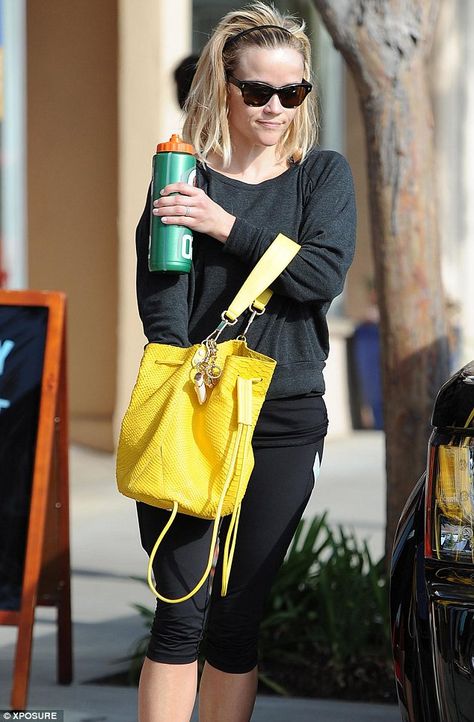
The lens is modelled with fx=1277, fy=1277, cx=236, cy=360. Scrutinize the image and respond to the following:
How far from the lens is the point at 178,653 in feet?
9.14

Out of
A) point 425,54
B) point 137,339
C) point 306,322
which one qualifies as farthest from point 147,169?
point 306,322

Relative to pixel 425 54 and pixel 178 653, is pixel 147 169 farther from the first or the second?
pixel 178 653

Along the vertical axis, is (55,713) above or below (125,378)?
below

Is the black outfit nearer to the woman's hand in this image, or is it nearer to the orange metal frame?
the woman's hand

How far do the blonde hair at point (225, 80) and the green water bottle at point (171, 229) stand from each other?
0.68ft

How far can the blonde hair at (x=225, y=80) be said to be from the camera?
9.38ft

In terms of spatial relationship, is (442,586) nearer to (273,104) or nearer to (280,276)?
(280,276)

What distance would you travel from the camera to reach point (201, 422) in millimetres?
2701

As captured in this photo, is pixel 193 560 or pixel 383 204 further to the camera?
pixel 383 204

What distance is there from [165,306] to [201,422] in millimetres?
274

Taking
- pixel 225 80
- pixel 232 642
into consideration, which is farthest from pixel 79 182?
pixel 232 642

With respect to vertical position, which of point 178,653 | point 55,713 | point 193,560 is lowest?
point 55,713

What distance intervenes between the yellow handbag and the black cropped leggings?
2.0 inches

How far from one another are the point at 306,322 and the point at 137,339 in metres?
6.34
